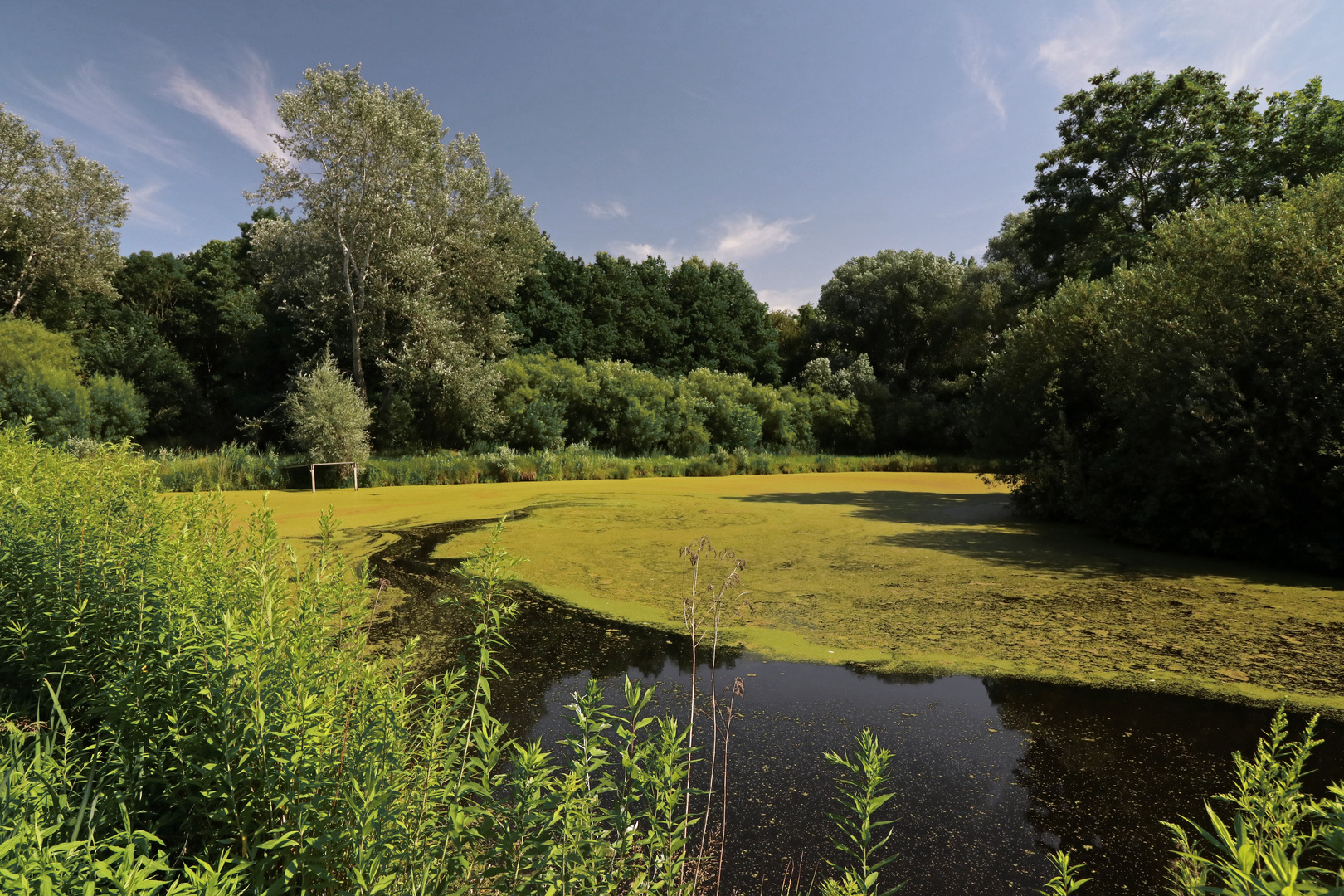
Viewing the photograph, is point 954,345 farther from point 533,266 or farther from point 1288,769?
point 1288,769

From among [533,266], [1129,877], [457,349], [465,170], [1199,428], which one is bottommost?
[1129,877]

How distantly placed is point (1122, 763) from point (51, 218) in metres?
23.6

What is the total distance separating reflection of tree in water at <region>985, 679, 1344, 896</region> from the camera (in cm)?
206

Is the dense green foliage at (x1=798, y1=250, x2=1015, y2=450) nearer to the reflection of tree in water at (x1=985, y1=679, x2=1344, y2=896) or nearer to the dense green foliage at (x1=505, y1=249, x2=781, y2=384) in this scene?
the dense green foliage at (x1=505, y1=249, x2=781, y2=384)

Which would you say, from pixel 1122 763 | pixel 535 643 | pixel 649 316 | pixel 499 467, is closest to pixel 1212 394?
pixel 1122 763

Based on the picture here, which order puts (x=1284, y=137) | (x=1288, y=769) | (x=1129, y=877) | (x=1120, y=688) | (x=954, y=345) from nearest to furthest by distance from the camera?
1. (x=1288, y=769)
2. (x=1129, y=877)
3. (x=1120, y=688)
4. (x=1284, y=137)
5. (x=954, y=345)

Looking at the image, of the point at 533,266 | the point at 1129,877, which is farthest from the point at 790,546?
the point at 533,266

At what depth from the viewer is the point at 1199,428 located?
608cm

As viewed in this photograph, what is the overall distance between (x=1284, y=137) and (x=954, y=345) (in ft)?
35.6

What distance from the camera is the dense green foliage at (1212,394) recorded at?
18.2 ft

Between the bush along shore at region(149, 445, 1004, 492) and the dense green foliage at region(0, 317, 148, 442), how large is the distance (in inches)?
77.1

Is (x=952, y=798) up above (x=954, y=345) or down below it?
below

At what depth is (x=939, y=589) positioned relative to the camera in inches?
198

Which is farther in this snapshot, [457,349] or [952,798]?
[457,349]
